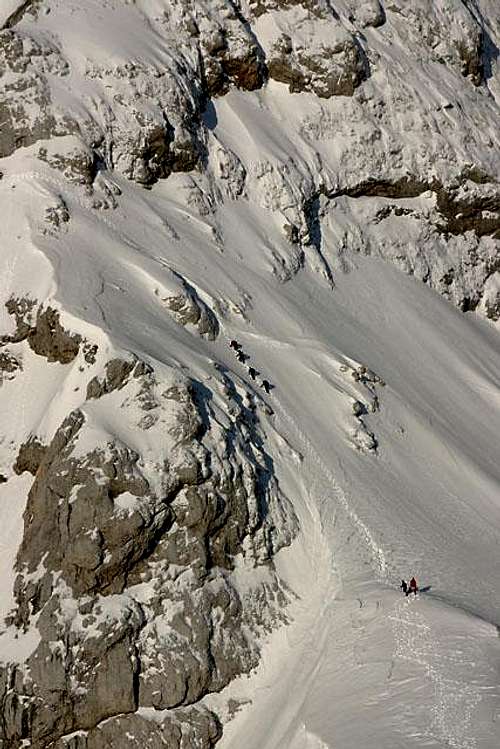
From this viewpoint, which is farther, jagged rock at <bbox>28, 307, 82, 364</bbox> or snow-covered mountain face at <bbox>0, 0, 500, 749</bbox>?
jagged rock at <bbox>28, 307, 82, 364</bbox>

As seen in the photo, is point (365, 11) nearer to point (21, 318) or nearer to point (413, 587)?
point (21, 318)

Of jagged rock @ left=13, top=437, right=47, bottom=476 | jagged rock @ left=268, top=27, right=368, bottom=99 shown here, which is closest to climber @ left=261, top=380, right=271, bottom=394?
jagged rock @ left=13, top=437, right=47, bottom=476

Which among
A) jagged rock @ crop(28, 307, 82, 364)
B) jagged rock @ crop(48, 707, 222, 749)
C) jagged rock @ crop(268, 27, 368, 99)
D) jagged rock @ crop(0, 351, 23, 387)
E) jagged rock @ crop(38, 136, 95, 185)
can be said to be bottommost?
jagged rock @ crop(48, 707, 222, 749)

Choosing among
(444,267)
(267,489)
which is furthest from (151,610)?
(444,267)

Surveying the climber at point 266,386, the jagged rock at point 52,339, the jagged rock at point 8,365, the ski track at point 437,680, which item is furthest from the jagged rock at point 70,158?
the ski track at point 437,680

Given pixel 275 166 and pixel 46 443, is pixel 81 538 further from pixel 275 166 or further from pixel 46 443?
pixel 275 166

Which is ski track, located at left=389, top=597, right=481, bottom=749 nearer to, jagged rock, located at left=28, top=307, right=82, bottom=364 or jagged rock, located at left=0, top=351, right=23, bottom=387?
jagged rock, located at left=28, top=307, right=82, bottom=364

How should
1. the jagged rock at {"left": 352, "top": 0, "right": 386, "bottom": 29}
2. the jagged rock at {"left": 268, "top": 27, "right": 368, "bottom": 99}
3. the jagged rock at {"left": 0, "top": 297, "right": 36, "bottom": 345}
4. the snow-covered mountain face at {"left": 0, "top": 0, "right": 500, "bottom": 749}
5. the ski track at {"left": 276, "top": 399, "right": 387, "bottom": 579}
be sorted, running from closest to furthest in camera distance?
the snow-covered mountain face at {"left": 0, "top": 0, "right": 500, "bottom": 749} → the ski track at {"left": 276, "top": 399, "right": 387, "bottom": 579} → the jagged rock at {"left": 0, "top": 297, "right": 36, "bottom": 345} → the jagged rock at {"left": 268, "top": 27, "right": 368, "bottom": 99} → the jagged rock at {"left": 352, "top": 0, "right": 386, "bottom": 29}
